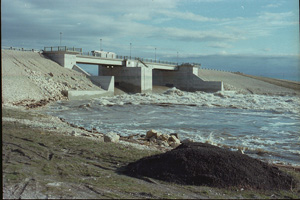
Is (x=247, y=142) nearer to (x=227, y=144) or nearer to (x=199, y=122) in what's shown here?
(x=227, y=144)

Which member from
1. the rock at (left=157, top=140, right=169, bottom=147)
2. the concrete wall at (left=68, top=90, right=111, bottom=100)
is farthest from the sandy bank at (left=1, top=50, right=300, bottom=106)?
the rock at (left=157, top=140, right=169, bottom=147)

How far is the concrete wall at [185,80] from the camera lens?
61.6 meters

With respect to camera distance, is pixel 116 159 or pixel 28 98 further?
pixel 28 98

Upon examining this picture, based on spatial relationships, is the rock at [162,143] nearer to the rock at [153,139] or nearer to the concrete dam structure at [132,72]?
the rock at [153,139]

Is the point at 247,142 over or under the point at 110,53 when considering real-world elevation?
under

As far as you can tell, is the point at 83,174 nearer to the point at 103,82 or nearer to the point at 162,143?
the point at 162,143

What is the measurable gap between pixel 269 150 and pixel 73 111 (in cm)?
1744

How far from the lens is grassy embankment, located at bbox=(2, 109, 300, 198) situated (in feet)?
23.8

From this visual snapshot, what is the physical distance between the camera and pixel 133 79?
5262 centimetres

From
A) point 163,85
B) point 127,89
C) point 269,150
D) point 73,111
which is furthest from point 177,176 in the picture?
point 163,85

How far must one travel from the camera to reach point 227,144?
627 inches

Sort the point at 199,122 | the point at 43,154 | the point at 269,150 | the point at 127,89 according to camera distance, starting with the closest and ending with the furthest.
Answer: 1. the point at 43,154
2. the point at 269,150
3. the point at 199,122
4. the point at 127,89

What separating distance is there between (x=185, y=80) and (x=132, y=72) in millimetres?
16420

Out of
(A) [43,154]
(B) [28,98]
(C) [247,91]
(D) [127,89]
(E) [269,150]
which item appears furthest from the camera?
(C) [247,91]
